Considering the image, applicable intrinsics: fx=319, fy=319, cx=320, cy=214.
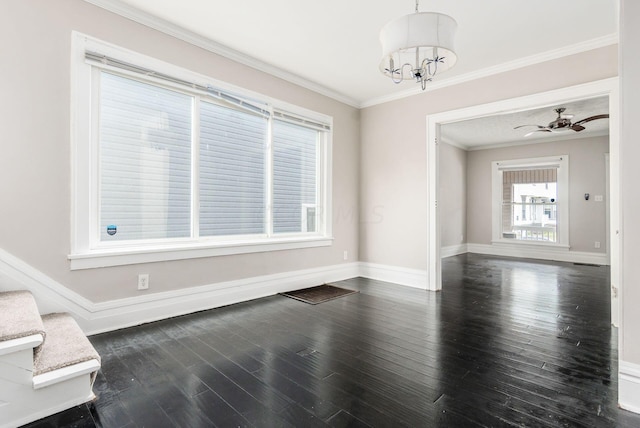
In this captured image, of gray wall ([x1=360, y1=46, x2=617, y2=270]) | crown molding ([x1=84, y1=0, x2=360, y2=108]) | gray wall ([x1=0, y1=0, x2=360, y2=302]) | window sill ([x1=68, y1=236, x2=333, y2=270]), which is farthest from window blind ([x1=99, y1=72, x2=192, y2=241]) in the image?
gray wall ([x1=360, y1=46, x2=617, y2=270])

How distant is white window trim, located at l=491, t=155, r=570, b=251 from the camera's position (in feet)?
22.0

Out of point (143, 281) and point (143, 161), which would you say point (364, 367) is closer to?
point (143, 281)

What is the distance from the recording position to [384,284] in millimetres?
4418

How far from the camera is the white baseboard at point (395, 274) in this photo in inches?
167

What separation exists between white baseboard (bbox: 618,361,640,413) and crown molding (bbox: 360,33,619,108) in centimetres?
297

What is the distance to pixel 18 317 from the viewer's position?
1.73 meters

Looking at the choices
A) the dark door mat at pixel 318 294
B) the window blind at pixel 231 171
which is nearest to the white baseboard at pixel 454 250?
the dark door mat at pixel 318 294

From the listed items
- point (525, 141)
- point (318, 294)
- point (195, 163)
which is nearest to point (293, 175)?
point (195, 163)

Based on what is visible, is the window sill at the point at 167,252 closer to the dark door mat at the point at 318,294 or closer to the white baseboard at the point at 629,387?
the dark door mat at the point at 318,294

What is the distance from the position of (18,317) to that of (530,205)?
28.3 feet

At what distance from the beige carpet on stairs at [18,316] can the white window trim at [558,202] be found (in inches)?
323

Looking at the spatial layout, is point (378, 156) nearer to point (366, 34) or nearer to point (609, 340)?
point (366, 34)

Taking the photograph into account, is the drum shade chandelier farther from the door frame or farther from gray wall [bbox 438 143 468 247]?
gray wall [bbox 438 143 468 247]

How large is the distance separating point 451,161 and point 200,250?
6.20 metres
